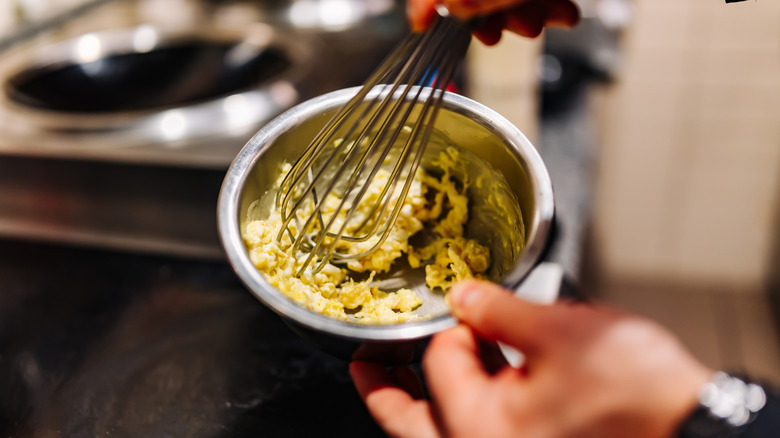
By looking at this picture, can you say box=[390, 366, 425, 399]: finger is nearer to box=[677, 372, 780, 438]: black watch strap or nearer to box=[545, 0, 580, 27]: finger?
box=[677, 372, 780, 438]: black watch strap

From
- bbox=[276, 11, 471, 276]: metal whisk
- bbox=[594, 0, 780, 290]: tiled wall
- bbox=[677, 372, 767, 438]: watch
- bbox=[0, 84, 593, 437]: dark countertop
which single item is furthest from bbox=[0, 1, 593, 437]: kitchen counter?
bbox=[594, 0, 780, 290]: tiled wall

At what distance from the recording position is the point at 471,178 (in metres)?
0.40

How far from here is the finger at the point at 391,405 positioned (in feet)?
0.95

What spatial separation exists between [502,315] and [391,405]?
0.29 feet

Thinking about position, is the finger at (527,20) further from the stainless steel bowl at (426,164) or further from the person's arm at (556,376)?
the person's arm at (556,376)

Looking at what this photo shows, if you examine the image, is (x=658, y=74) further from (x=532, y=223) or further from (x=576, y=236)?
(x=532, y=223)

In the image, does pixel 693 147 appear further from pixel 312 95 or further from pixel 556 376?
pixel 556 376

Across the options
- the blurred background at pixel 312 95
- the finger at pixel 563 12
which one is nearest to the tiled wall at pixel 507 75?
the blurred background at pixel 312 95

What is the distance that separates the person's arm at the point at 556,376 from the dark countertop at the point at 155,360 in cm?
15

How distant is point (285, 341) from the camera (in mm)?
481

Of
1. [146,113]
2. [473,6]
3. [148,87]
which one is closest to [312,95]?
[146,113]

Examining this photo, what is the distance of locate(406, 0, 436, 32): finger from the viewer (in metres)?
0.39

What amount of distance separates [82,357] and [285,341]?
175 millimetres

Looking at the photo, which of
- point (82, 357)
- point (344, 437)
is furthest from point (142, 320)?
point (344, 437)
